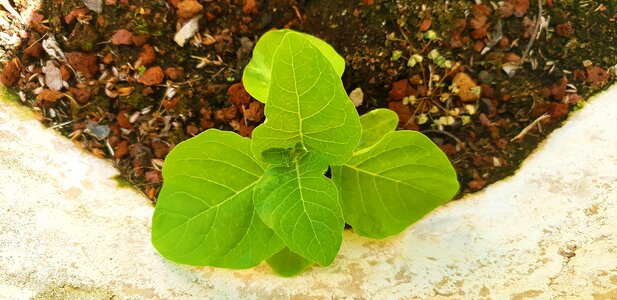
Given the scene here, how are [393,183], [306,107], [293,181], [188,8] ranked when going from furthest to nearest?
[188,8] < [393,183] < [293,181] < [306,107]

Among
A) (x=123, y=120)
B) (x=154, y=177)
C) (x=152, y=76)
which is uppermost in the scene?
(x=152, y=76)

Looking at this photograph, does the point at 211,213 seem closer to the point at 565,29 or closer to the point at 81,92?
the point at 81,92

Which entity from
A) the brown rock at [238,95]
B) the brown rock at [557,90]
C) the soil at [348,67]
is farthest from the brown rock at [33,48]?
the brown rock at [557,90]

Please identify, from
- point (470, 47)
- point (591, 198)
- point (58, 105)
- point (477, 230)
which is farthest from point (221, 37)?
point (591, 198)

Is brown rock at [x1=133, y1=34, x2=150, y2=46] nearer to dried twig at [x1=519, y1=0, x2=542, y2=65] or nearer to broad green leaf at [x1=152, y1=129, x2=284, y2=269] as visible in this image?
broad green leaf at [x1=152, y1=129, x2=284, y2=269]

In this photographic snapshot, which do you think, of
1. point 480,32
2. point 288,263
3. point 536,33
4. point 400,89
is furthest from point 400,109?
point 288,263

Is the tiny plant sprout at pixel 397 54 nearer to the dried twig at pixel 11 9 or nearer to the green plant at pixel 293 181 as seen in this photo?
the green plant at pixel 293 181

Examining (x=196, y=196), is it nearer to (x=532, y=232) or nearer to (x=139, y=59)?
(x=139, y=59)
